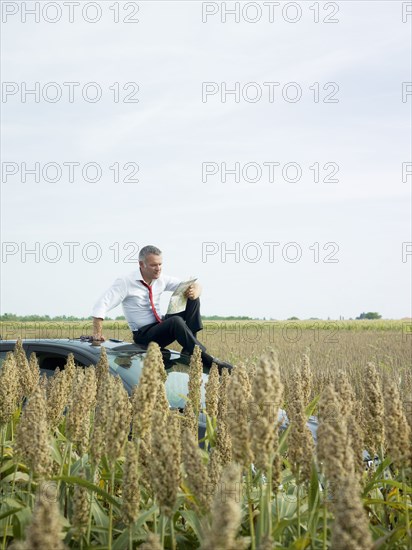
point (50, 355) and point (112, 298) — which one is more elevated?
point (112, 298)

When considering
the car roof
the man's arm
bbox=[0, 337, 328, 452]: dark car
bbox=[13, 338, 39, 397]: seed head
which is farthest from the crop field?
the man's arm

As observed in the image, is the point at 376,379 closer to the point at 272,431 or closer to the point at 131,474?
the point at 272,431

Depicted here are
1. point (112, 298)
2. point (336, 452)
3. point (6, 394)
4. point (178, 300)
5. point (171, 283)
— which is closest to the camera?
point (336, 452)

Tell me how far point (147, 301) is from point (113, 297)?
59 cm

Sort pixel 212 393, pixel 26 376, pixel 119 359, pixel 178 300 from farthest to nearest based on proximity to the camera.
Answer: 1. pixel 178 300
2. pixel 119 359
3. pixel 26 376
4. pixel 212 393

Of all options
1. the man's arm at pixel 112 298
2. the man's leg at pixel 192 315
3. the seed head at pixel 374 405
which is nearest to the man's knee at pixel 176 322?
the man's leg at pixel 192 315

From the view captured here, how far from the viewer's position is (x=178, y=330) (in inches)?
387

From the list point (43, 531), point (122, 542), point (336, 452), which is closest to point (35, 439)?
point (122, 542)

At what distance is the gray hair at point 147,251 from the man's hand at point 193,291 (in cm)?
86

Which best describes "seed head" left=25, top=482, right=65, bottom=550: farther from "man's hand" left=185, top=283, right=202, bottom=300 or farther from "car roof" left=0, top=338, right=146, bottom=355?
"man's hand" left=185, top=283, right=202, bottom=300

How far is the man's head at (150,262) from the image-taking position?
10547 millimetres

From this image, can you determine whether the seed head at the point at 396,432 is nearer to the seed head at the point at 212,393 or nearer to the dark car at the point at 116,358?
the seed head at the point at 212,393

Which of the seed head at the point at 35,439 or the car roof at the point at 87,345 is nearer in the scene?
the seed head at the point at 35,439

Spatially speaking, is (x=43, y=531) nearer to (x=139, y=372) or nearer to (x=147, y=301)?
(x=139, y=372)
